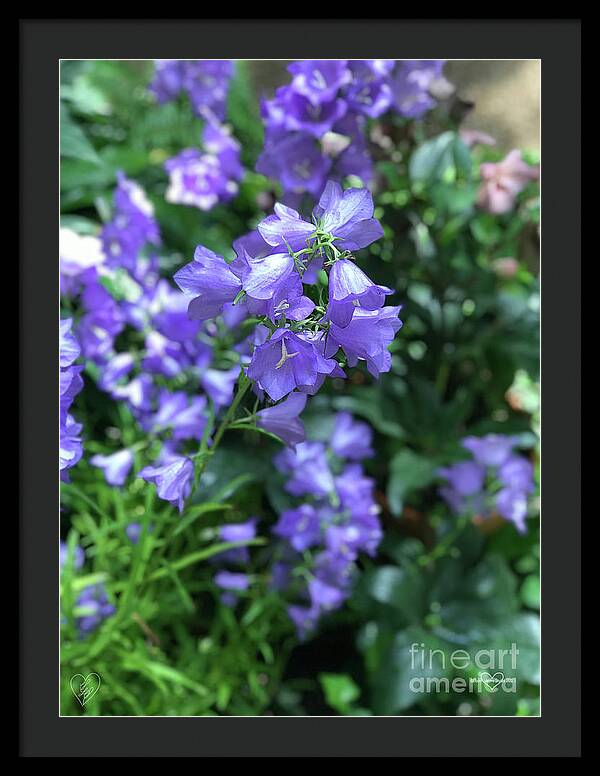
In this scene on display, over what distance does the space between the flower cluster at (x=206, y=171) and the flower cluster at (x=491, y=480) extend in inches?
18.7

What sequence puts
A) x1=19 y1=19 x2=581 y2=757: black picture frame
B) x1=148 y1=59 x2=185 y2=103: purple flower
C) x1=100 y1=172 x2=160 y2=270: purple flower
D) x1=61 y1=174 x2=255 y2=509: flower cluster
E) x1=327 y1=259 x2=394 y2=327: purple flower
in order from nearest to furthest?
x1=327 y1=259 x2=394 y2=327: purple flower < x1=19 y1=19 x2=581 y2=757: black picture frame < x1=61 y1=174 x2=255 y2=509: flower cluster < x1=100 y1=172 x2=160 y2=270: purple flower < x1=148 y1=59 x2=185 y2=103: purple flower

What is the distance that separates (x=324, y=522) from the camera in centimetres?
91

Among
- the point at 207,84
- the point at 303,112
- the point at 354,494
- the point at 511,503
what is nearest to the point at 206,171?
the point at 207,84

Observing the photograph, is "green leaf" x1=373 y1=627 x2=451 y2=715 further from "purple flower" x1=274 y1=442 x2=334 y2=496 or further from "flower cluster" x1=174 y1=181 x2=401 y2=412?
"flower cluster" x1=174 y1=181 x2=401 y2=412

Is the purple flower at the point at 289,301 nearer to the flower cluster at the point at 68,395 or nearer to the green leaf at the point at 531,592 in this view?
the flower cluster at the point at 68,395

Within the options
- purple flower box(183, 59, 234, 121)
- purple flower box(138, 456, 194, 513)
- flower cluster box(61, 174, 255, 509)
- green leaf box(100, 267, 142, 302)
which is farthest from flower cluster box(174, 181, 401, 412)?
purple flower box(183, 59, 234, 121)

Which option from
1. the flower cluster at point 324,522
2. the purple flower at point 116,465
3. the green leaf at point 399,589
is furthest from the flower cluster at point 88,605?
the green leaf at point 399,589

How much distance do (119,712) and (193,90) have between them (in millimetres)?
809

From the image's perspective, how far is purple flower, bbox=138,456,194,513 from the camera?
0.67m

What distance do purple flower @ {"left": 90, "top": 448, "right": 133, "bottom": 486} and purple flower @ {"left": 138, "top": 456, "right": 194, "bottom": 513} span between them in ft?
0.60

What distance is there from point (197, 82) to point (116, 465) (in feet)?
1.84

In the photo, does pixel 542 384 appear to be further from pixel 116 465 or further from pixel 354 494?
pixel 116 465
